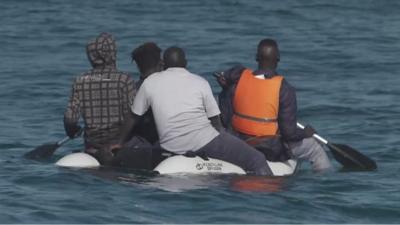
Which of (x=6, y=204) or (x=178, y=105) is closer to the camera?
(x=6, y=204)

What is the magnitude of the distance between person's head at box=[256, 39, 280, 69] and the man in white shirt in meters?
0.66

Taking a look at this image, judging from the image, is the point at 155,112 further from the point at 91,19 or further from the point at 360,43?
the point at 91,19

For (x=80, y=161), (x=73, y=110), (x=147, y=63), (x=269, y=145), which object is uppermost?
(x=147, y=63)

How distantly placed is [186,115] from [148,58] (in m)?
0.68

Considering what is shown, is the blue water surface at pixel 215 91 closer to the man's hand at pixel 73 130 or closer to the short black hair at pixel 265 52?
the man's hand at pixel 73 130

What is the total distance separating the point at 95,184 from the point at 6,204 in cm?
96

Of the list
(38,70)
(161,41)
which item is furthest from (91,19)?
(38,70)

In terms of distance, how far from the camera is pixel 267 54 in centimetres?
1444

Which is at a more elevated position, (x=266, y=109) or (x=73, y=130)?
(x=266, y=109)

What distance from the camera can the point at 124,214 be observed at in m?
12.7

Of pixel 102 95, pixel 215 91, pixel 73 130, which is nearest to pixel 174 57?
pixel 102 95

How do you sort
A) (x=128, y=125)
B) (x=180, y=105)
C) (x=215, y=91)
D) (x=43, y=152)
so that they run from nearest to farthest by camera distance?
(x=180, y=105) < (x=128, y=125) < (x=43, y=152) < (x=215, y=91)

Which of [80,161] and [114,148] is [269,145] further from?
[80,161]

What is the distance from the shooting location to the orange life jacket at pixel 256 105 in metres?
14.5
